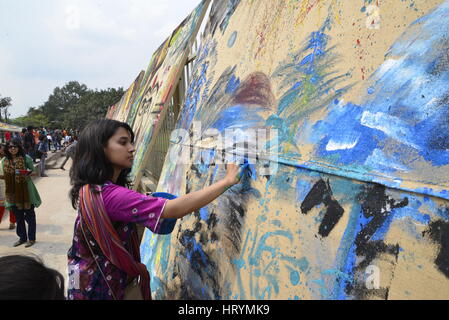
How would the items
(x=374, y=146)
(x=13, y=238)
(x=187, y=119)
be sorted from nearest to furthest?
1. (x=374, y=146)
2. (x=187, y=119)
3. (x=13, y=238)

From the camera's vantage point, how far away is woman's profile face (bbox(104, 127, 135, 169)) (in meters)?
1.50

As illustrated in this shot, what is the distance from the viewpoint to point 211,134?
1985 millimetres

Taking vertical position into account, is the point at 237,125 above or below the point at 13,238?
above

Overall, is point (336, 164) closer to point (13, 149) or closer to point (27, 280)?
point (27, 280)

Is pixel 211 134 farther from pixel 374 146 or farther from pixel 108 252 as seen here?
pixel 374 146

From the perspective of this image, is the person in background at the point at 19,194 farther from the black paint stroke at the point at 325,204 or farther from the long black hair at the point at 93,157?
the black paint stroke at the point at 325,204

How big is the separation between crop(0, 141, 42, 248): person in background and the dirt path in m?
0.22

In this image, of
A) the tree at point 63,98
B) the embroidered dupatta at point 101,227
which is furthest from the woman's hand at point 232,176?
the tree at point 63,98

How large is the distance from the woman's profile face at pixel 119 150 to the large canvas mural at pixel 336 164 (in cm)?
47

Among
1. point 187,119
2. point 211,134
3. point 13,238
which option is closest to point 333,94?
point 211,134

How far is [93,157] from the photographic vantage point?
1.45 m

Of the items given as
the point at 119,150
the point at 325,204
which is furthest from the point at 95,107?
the point at 325,204

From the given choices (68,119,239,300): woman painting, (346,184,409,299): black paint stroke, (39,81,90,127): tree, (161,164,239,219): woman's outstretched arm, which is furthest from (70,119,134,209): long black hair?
(39,81,90,127): tree
